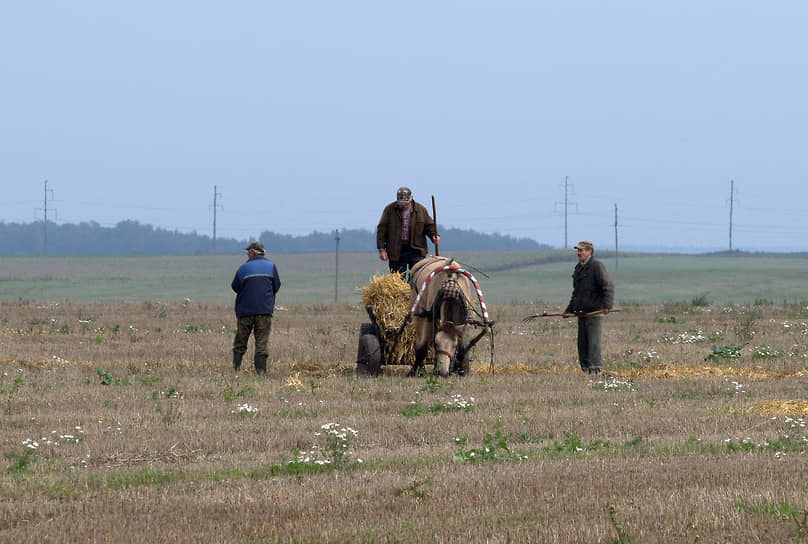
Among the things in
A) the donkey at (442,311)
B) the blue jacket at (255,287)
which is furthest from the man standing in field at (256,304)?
the donkey at (442,311)

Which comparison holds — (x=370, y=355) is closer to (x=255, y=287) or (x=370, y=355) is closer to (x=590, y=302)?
(x=255, y=287)

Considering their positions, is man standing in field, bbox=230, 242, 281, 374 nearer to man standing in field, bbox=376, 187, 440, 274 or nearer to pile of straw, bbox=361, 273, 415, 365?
pile of straw, bbox=361, 273, 415, 365

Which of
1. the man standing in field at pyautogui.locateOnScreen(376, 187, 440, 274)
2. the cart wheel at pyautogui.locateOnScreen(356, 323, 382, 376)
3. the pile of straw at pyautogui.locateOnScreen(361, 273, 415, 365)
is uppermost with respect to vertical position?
the man standing in field at pyautogui.locateOnScreen(376, 187, 440, 274)

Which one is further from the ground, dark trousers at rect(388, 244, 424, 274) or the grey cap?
the grey cap

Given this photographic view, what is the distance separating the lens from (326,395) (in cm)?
1386

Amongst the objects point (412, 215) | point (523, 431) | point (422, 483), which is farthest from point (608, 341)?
point (422, 483)

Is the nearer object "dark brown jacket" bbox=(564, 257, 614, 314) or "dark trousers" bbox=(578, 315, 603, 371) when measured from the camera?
"dark brown jacket" bbox=(564, 257, 614, 314)

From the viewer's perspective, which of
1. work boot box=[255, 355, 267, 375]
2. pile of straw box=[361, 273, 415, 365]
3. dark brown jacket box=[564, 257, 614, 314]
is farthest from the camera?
work boot box=[255, 355, 267, 375]

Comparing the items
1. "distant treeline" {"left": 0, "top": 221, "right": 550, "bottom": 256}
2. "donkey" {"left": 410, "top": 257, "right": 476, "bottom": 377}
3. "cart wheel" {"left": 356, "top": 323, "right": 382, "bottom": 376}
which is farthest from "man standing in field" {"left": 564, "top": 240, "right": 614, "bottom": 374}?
"distant treeline" {"left": 0, "top": 221, "right": 550, "bottom": 256}

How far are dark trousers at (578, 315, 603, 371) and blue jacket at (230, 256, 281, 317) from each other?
4612 millimetres

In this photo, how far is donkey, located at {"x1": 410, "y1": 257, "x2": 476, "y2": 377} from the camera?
15.1 meters

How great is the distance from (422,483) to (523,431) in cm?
322

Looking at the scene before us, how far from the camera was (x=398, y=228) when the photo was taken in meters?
17.4

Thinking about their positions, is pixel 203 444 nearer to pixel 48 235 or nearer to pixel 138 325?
pixel 138 325
